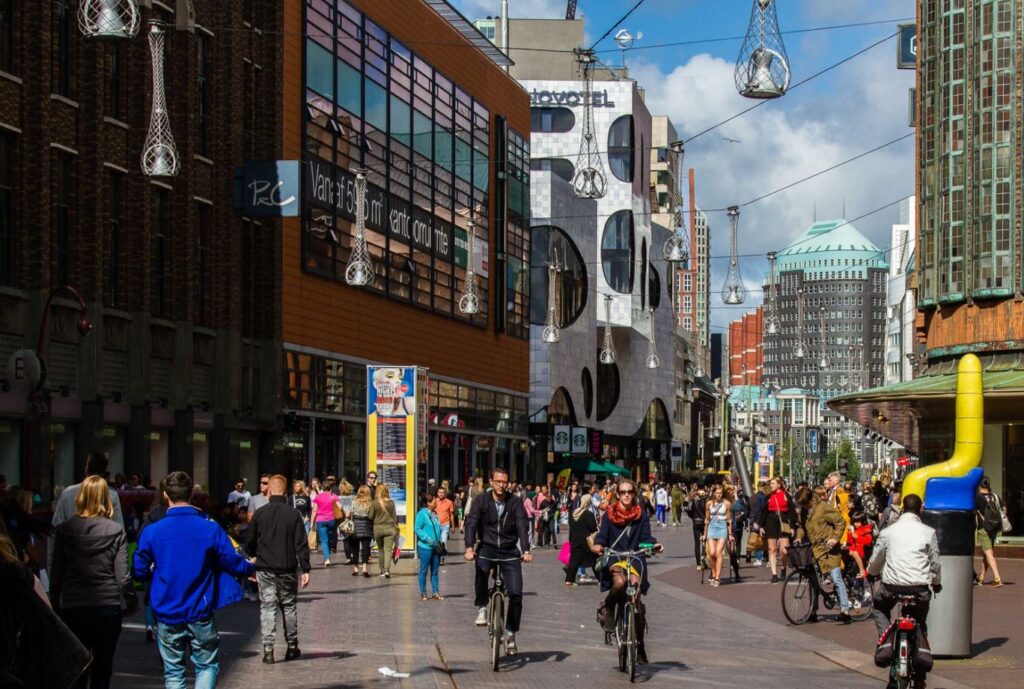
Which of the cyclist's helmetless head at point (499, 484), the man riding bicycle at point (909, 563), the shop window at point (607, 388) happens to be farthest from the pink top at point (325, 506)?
the shop window at point (607, 388)

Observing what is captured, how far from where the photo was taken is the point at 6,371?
31.9 meters

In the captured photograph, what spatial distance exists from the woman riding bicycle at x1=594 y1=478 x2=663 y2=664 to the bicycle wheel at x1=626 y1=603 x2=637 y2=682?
1.38 feet

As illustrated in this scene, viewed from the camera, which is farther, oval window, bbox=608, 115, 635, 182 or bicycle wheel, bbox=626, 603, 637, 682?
oval window, bbox=608, 115, 635, 182

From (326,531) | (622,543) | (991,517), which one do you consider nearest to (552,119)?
(326,531)

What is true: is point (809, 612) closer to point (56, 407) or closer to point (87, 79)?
point (56, 407)

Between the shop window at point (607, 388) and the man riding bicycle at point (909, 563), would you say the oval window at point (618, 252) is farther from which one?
the man riding bicycle at point (909, 563)

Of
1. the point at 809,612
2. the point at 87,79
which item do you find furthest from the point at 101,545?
the point at 87,79

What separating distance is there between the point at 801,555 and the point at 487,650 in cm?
521

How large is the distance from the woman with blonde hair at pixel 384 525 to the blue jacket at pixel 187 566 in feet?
60.0

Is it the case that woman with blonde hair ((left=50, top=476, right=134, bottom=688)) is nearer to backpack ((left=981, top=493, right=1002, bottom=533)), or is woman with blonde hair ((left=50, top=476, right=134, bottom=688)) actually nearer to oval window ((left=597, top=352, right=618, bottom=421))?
backpack ((left=981, top=493, right=1002, bottom=533))

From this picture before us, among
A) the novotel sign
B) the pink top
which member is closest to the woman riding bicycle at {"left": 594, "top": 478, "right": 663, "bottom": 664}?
the pink top

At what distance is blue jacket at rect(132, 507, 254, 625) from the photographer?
10305 mm

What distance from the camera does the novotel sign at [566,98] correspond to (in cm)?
10219

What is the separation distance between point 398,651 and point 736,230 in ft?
52.4
